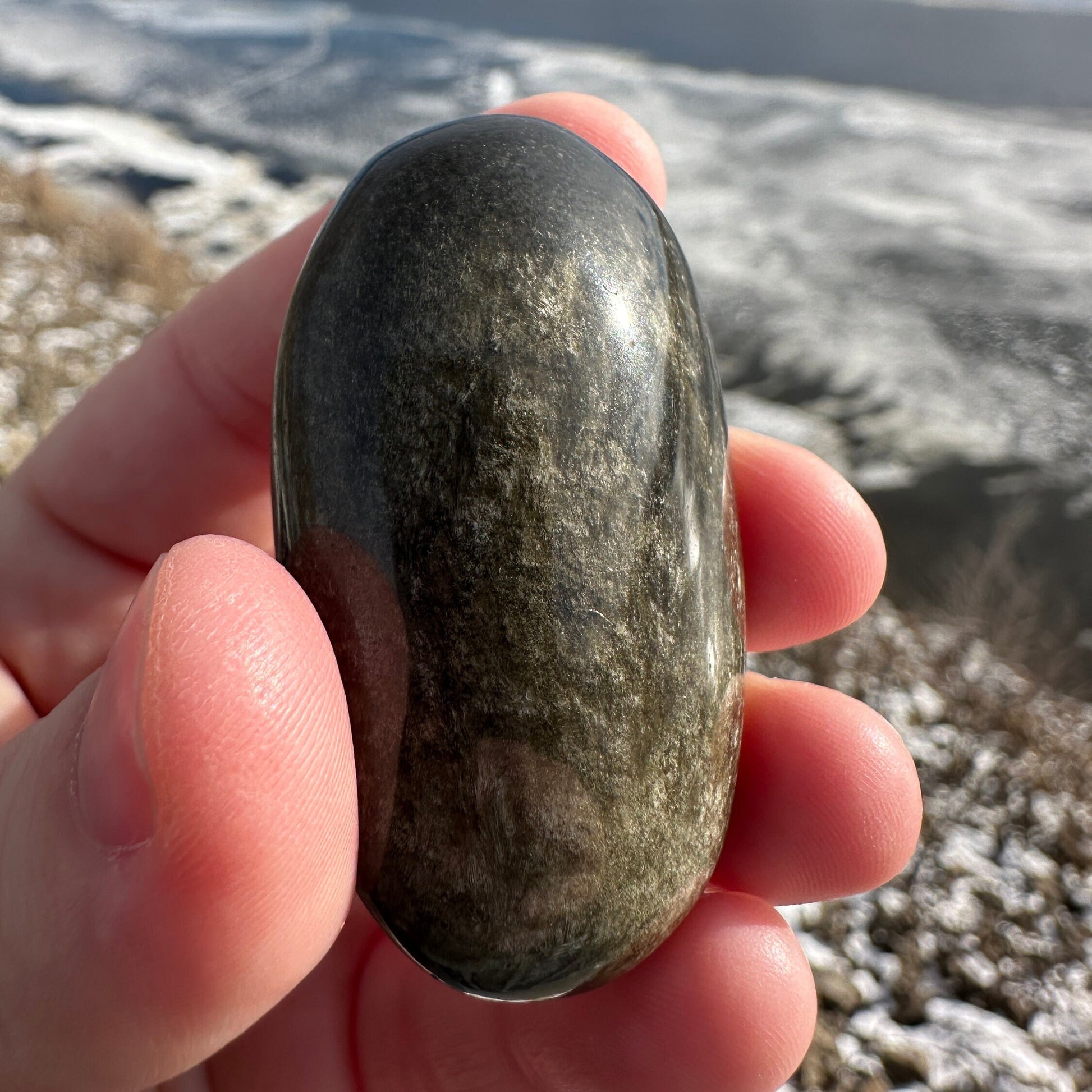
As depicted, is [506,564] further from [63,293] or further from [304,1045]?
[63,293]

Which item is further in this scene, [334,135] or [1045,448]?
[334,135]

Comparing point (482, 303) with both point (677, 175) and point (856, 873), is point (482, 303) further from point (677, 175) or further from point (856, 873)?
point (677, 175)

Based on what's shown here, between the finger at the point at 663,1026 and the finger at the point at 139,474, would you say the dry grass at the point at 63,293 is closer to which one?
the finger at the point at 139,474

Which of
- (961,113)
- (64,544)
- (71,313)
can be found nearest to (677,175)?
(961,113)

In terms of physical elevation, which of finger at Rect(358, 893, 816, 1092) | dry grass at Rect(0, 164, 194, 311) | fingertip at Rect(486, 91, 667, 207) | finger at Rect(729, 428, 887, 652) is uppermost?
fingertip at Rect(486, 91, 667, 207)

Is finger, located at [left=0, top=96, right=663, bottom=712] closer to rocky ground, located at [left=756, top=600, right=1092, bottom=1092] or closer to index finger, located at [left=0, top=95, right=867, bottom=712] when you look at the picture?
index finger, located at [left=0, top=95, right=867, bottom=712]

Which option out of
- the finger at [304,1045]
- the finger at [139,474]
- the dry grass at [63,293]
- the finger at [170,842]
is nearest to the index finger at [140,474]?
the finger at [139,474]

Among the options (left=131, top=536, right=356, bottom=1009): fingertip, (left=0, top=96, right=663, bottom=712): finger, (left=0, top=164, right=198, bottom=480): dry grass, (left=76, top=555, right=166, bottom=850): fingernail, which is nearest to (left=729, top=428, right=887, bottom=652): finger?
(left=0, top=96, right=663, bottom=712): finger
